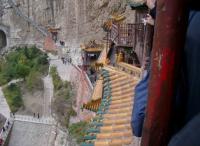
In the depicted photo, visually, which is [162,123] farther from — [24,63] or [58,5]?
[58,5]

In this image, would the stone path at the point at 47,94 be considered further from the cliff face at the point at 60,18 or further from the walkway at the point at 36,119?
the cliff face at the point at 60,18

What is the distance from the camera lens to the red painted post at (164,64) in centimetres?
117

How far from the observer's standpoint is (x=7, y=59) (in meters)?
29.2

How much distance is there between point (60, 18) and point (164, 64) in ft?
93.9

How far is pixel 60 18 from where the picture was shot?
2948cm

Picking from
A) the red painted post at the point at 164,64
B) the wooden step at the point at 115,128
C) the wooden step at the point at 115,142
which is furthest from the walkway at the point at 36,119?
the red painted post at the point at 164,64

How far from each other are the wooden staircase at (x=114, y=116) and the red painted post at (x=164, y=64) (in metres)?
2.15

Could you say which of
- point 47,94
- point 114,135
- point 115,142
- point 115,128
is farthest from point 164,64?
point 47,94

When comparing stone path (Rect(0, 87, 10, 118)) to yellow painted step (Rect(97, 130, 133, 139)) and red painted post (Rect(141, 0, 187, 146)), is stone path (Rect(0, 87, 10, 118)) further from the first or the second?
red painted post (Rect(141, 0, 187, 146))

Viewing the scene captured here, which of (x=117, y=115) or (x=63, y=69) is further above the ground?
(x=117, y=115)

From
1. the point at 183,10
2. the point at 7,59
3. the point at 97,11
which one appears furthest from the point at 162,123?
the point at 7,59

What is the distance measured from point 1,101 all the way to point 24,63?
4.86 meters

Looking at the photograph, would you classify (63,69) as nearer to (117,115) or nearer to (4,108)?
(4,108)

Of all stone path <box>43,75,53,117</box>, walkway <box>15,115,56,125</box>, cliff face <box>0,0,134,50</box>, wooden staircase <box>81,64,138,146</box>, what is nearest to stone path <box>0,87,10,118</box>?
walkway <box>15,115,56,125</box>
